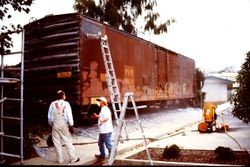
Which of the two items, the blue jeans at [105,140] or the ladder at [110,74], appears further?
the ladder at [110,74]

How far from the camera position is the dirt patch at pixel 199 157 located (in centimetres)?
788

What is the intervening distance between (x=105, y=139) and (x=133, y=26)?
25675mm

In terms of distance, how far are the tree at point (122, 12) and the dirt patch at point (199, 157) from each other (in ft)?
75.2

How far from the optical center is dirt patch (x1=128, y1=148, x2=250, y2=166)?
25.8 ft

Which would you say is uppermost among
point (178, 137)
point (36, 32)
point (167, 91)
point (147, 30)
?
point (147, 30)

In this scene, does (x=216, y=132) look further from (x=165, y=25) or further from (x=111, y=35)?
(x=165, y=25)

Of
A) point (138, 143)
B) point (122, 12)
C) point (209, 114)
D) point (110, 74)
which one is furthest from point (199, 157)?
point (122, 12)

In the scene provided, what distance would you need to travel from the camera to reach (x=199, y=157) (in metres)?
8.45

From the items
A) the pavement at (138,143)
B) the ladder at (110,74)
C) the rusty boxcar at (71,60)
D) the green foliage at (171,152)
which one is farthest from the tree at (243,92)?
the rusty boxcar at (71,60)

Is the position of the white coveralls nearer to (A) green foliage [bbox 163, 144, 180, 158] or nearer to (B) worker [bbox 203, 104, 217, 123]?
(A) green foliage [bbox 163, 144, 180, 158]

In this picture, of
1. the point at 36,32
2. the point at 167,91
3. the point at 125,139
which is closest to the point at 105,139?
the point at 125,139

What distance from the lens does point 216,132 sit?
13594mm

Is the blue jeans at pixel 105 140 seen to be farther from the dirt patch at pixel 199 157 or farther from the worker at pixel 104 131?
the dirt patch at pixel 199 157

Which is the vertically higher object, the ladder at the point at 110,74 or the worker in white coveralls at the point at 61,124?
the ladder at the point at 110,74
